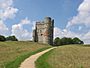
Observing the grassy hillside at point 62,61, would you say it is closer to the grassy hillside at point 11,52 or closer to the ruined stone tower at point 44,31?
the grassy hillside at point 11,52

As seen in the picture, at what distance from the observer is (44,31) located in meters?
107

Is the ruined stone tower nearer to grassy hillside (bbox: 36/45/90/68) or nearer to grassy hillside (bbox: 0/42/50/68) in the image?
grassy hillside (bbox: 0/42/50/68)

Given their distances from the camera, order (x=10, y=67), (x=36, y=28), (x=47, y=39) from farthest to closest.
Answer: (x=36, y=28), (x=47, y=39), (x=10, y=67)

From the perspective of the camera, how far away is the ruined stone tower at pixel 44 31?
345 feet

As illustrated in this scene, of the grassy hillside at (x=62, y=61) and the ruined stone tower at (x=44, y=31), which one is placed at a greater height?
the ruined stone tower at (x=44, y=31)

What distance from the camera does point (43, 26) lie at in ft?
358

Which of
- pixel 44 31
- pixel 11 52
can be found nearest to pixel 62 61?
pixel 11 52

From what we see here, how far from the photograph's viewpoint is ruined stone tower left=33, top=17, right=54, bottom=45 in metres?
A: 105

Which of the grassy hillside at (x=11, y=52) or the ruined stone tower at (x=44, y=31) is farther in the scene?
the ruined stone tower at (x=44, y=31)

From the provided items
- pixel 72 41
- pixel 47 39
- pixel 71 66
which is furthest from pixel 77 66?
pixel 72 41

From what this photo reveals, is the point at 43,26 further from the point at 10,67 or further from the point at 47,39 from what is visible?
the point at 10,67

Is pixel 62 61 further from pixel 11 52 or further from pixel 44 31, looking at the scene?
pixel 44 31

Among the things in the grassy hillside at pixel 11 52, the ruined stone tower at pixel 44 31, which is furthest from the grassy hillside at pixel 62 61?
the ruined stone tower at pixel 44 31

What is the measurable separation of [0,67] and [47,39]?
78.0 meters
